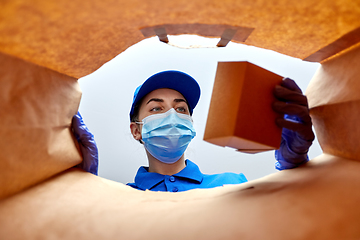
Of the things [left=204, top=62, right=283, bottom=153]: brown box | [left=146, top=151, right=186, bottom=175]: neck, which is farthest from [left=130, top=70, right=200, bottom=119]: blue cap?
[left=204, top=62, right=283, bottom=153]: brown box

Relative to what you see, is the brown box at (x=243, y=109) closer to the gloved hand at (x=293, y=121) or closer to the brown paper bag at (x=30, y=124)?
the gloved hand at (x=293, y=121)

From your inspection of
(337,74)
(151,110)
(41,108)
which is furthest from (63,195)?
(337,74)

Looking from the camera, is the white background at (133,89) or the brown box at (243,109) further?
the white background at (133,89)

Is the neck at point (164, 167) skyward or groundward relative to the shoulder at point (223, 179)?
skyward

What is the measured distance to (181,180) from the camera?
4.33 feet

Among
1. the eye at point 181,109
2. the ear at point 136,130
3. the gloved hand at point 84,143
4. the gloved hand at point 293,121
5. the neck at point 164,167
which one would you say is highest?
the gloved hand at point 293,121

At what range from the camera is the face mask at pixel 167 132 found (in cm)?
123

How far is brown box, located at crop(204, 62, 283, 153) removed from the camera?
625 millimetres

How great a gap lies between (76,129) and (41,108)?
222 mm

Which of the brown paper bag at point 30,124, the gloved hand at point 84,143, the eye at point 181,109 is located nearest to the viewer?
Answer: the brown paper bag at point 30,124

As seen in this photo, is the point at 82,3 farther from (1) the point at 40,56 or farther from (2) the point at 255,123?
(2) the point at 255,123

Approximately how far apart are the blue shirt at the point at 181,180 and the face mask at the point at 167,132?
0.38ft

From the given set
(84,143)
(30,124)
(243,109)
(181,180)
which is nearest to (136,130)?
(181,180)

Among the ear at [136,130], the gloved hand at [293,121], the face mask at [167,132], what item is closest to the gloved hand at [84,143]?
the face mask at [167,132]
